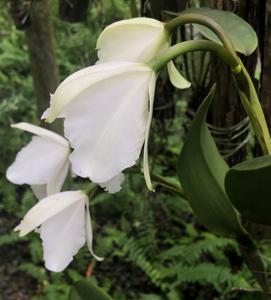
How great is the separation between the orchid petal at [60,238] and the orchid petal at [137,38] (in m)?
0.25

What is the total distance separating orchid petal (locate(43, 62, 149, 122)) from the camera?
526 mm

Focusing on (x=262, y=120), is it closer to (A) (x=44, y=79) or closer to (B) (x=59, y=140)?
(B) (x=59, y=140)

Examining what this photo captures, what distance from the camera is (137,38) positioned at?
1.95 ft

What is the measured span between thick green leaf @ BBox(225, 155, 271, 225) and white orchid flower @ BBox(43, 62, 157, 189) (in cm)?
13

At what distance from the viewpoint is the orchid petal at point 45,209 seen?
2.38 ft

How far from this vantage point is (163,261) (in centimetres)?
177

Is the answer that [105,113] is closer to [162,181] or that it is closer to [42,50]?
[162,181]

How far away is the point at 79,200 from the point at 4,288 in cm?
117

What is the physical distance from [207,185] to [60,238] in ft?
0.73

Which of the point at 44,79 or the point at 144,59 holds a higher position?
the point at 144,59

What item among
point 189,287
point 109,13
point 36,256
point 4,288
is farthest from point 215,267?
point 109,13

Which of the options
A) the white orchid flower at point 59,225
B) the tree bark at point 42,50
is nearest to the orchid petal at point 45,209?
the white orchid flower at point 59,225

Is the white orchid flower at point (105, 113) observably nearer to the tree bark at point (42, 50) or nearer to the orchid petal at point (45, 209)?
the orchid petal at point (45, 209)

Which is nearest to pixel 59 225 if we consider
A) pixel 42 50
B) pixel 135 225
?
pixel 42 50
